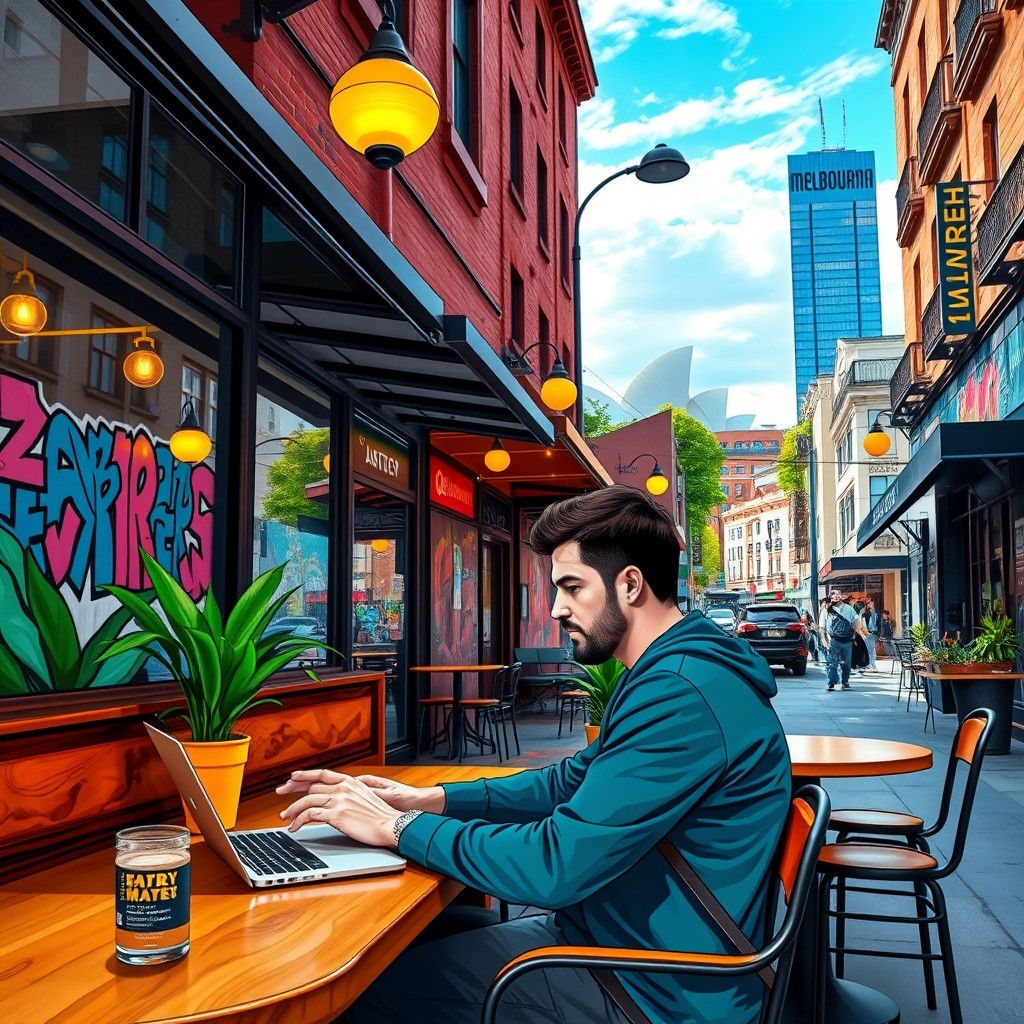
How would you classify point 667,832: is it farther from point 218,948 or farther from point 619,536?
point 218,948

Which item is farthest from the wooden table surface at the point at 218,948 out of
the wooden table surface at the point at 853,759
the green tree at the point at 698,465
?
the green tree at the point at 698,465

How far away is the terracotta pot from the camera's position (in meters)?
2.51

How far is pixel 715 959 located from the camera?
5.71ft

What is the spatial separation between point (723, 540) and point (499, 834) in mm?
128021

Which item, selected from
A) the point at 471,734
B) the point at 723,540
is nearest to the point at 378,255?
the point at 471,734

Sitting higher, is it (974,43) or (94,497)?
(974,43)

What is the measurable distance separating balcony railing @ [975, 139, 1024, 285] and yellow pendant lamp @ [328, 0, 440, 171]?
749 cm

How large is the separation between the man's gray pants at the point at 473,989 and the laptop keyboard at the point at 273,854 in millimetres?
314

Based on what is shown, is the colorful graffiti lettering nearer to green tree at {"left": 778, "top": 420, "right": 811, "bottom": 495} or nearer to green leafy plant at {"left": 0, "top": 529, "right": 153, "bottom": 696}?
green leafy plant at {"left": 0, "top": 529, "right": 153, "bottom": 696}

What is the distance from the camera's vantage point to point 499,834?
6.40ft

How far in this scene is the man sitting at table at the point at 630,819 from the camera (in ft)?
6.01

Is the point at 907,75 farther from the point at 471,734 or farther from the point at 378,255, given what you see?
the point at 378,255

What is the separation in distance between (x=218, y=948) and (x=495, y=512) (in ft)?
45.4

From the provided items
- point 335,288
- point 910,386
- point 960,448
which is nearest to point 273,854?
point 335,288
